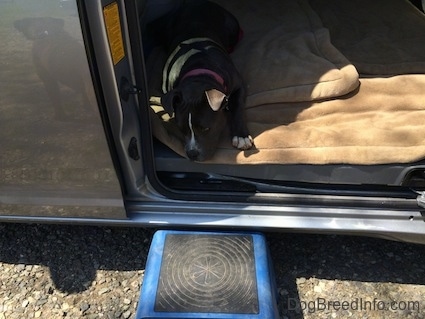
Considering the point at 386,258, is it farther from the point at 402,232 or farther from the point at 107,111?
the point at 107,111

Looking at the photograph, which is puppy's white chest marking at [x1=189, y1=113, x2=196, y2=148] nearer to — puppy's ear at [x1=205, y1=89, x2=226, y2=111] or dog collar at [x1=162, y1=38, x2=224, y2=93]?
puppy's ear at [x1=205, y1=89, x2=226, y2=111]

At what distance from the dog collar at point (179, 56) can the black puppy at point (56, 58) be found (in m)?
1.10

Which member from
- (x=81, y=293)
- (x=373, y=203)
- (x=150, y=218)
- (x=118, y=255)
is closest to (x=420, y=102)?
(x=373, y=203)

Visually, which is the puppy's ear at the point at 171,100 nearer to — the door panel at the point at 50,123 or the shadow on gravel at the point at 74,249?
the door panel at the point at 50,123

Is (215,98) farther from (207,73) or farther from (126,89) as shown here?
(126,89)

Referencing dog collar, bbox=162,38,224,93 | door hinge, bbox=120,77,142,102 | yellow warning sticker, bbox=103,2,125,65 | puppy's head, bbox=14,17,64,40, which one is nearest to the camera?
puppy's head, bbox=14,17,64,40

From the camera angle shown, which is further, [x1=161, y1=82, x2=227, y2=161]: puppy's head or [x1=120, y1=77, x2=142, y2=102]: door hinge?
[x1=161, y1=82, x2=227, y2=161]: puppy's head

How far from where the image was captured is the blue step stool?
2.04m

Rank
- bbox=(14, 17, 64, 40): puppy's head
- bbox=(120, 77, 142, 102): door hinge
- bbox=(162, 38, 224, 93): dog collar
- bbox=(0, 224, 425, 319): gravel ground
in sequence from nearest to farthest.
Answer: bbox=(14, 17, 64, 40): puppy's head < bbox=(120, 77, 142, 102): door hinge < bbox=(0, 224, 425, 319): gravel ground < bbox=(162, 38, 224, 93): dog collar

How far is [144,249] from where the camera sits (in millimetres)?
2650

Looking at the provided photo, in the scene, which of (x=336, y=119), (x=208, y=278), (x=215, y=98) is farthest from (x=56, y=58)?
(x=336, y=119)

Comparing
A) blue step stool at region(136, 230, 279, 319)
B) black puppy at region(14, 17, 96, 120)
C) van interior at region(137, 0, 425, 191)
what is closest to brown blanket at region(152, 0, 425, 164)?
van interior at region(137, 0, 425, 191)

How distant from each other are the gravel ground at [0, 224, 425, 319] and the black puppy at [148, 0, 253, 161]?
2.26ft

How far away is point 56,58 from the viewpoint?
5.81ft
